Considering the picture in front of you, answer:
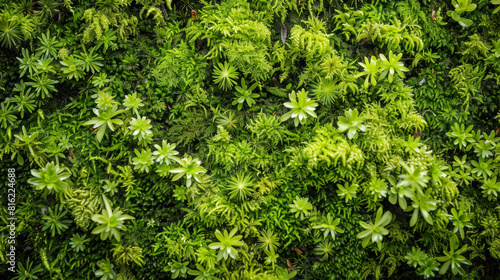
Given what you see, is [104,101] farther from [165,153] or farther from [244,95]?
[244,95]

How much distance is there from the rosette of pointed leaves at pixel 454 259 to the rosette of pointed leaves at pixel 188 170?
2.11m

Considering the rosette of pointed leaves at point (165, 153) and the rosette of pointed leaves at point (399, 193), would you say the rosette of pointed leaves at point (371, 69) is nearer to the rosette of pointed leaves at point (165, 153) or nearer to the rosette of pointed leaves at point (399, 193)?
the rosette of pointed leaves at point (399, 193)

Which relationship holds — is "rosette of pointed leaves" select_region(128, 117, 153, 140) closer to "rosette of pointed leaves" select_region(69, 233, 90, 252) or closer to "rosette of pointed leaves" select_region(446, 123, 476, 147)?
"rosette of pointed leaves" select_region(69, 233, 90, 252)

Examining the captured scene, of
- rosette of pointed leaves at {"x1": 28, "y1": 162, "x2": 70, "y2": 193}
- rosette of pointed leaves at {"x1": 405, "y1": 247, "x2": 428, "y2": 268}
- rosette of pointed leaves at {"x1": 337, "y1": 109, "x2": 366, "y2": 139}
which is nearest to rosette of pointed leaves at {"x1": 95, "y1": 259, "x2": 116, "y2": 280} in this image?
rosette of pointed leaves at {"x1": 28, "y1": 162, "x2": 70, "y2": 193}

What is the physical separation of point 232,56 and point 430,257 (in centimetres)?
236

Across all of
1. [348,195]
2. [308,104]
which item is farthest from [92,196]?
[348,195]

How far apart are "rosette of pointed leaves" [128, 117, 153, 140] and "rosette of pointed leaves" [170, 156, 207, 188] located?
32cm

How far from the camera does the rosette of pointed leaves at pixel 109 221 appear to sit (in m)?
2.28

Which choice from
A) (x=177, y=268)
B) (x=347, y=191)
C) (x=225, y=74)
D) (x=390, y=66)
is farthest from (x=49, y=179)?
(x=390, y=66)

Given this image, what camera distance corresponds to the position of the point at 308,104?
2408 mm

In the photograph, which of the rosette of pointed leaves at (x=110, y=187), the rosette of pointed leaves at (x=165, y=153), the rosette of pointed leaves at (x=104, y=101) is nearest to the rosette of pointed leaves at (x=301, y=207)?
the rosette of pointed leaves at (x=165, y=153)

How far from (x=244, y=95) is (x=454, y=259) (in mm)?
2211

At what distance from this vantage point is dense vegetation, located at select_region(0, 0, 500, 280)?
7.87 feet

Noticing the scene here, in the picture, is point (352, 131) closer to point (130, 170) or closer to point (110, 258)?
point (130, 170)
